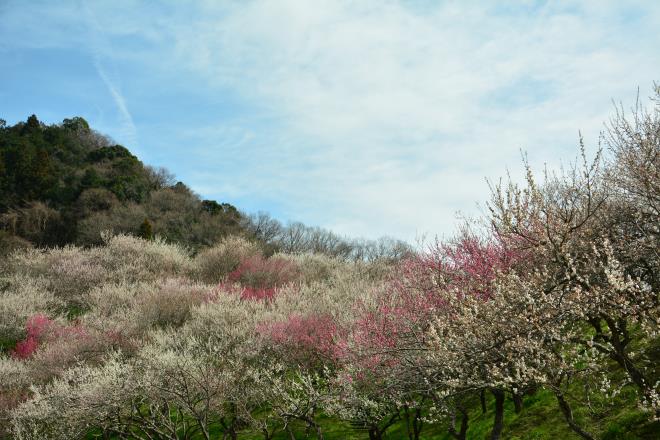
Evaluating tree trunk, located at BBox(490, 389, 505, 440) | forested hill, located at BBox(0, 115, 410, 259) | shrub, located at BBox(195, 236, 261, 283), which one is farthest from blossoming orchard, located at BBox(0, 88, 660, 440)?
forested hill, located at BBox(0, 115, 410, 259)

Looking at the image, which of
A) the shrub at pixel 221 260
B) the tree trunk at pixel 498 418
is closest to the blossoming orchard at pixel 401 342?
the tree trunk at pixel 498 418

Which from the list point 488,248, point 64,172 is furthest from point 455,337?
point 64,172

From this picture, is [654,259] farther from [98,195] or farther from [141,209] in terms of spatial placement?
[98,195]

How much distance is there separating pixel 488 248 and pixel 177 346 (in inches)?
515

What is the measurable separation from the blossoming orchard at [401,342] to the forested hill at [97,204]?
16146 mm

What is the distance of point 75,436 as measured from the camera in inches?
632

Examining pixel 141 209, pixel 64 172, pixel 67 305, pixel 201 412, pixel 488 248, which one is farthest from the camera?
pixel 64 172

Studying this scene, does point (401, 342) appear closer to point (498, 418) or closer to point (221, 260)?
point (498, 418)

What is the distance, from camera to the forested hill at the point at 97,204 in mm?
48875

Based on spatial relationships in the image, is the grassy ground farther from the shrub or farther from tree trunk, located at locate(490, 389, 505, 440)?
the shrub

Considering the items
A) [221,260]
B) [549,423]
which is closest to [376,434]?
[549,423]

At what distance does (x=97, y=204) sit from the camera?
5253 centimetres

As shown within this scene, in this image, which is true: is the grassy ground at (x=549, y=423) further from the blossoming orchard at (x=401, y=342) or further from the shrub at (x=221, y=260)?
the shrub at (x=221, y=260)

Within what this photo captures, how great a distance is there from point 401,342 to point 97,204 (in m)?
48.3
